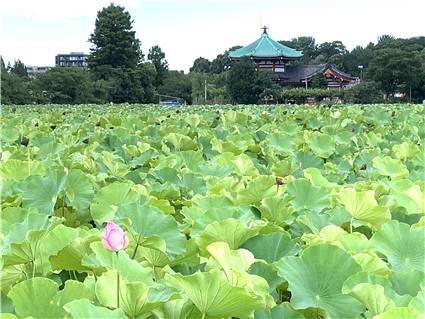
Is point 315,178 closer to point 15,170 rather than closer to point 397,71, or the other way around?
point 15,170

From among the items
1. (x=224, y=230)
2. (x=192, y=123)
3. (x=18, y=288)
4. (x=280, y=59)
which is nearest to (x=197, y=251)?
(x=224, y=230)

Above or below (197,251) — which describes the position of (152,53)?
above

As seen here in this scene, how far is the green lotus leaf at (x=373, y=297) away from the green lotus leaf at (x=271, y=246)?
8.6 inches

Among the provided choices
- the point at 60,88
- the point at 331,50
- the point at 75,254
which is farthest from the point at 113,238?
the point at 331,50

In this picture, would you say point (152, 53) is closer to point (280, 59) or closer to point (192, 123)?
point (280, 59)

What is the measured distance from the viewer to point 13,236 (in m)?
0.94

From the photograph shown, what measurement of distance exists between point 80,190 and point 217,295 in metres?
0.74

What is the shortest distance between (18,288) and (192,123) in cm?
311

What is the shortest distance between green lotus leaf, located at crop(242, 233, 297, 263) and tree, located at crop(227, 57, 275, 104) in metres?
30.0

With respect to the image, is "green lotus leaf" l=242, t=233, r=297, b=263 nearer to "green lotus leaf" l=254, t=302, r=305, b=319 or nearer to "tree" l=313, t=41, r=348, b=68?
"green lotus leaf" l=254, t=302, r=305, b=319

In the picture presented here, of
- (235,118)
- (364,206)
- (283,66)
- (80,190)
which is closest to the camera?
(364,206)

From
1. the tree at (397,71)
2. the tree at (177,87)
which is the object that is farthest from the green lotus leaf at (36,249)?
the tree at (177,87)

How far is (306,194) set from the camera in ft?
4.10

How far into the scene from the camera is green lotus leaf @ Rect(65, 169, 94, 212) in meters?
1.29
